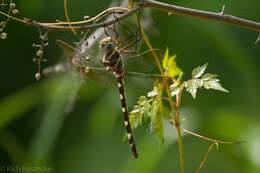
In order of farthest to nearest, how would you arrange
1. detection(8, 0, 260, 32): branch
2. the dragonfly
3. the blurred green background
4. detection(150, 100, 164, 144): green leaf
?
the blurred green background, the dragonfly, detection(150, 100, 164, 144): green leaf, detection(8, 0, 260, 32): branch

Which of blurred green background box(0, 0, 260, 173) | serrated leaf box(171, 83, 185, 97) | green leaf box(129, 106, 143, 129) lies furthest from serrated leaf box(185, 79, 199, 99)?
A: blurred green background box(0, 0, 260, 173)

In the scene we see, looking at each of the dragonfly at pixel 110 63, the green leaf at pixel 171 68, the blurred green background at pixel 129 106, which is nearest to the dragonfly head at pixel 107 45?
the dragonfly at pixel 110 63

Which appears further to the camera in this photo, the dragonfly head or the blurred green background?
the blurred green background

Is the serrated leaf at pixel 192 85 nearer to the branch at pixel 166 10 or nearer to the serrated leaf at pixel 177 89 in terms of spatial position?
the serrated leaf at pixel 177 89

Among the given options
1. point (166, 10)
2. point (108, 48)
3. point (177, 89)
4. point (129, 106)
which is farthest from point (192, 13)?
point (129, 106)

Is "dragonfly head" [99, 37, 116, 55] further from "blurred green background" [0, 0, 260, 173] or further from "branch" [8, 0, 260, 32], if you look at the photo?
"blurred green background" [0, 0, 260, 173]

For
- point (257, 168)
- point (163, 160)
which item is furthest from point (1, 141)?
point (257, 168)
